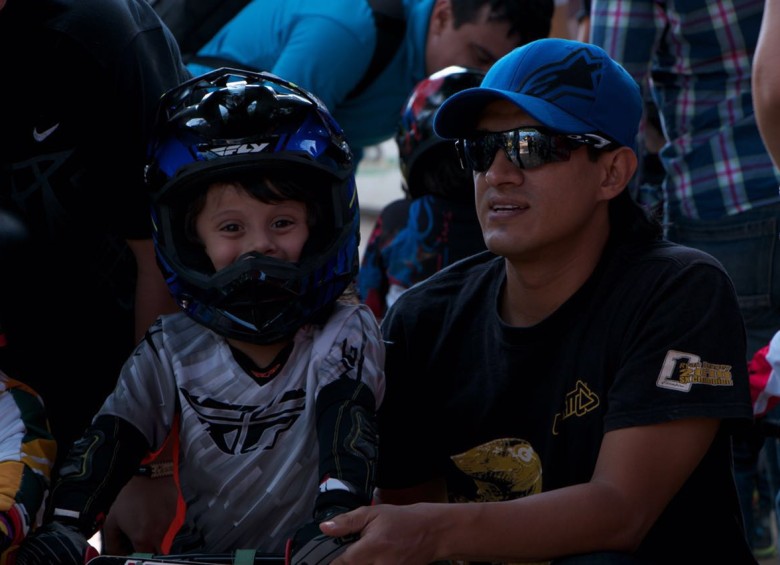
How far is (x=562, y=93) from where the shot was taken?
2848 mm

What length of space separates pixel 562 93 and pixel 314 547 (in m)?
1.21

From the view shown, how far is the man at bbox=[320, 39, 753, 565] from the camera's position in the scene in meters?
2.56

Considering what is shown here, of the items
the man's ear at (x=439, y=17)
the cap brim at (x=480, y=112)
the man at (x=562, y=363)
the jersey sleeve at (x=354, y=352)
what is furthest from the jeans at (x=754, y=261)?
the jersey sleeve at (x=354, y=352)

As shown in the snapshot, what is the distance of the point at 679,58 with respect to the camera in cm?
409

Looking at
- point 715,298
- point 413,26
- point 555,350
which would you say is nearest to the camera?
point 715,298

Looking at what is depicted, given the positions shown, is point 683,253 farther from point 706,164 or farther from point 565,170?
point 706,164

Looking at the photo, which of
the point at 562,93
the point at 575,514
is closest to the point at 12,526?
the point at 575,514

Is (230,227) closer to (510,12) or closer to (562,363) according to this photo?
(562,363)

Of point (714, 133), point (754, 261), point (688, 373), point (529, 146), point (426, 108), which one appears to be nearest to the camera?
point (688, 373)

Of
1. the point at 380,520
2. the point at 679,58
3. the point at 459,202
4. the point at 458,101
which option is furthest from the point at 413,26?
the point at 380,520

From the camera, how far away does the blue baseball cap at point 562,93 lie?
284 cm

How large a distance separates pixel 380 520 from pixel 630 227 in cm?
106

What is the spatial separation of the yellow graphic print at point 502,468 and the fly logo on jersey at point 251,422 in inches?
19.9

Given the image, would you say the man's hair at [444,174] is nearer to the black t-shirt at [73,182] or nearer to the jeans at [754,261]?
the jeans at [754,261]
